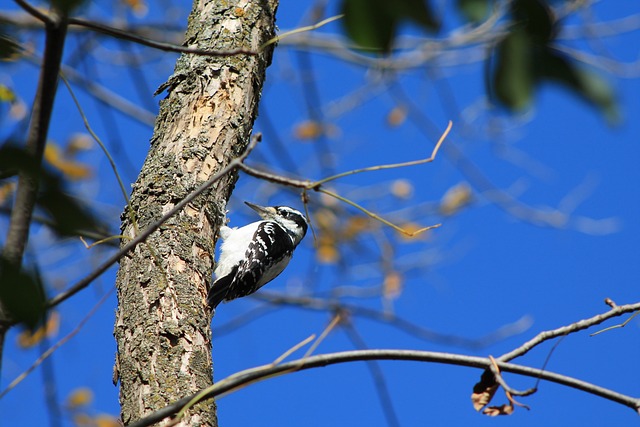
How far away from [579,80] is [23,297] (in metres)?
0.74

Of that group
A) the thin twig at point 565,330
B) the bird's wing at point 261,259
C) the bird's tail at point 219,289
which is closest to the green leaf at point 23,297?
the thin twig at point 565,330

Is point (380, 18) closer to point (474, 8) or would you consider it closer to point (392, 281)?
point (474, 8)

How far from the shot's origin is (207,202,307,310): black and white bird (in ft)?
18.4

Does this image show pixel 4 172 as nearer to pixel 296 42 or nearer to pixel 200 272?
pixel 200 272

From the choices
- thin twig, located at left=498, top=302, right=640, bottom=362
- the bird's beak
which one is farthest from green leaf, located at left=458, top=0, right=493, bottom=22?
the bird's beak

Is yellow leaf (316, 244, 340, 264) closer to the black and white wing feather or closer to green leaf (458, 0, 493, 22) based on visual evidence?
the black and white wing feather

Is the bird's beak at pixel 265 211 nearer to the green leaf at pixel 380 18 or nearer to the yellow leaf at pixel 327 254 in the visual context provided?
the yellow leaf at pixel 327 254

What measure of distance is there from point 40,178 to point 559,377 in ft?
4.94

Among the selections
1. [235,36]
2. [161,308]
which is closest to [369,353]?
[161,308]

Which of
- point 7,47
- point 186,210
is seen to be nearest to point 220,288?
point 186,210

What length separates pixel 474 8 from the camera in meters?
0.80

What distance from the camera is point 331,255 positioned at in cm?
786

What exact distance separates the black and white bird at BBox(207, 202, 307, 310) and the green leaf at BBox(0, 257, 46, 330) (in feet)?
13.2

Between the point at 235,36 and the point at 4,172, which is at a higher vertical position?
the point at 235,36
